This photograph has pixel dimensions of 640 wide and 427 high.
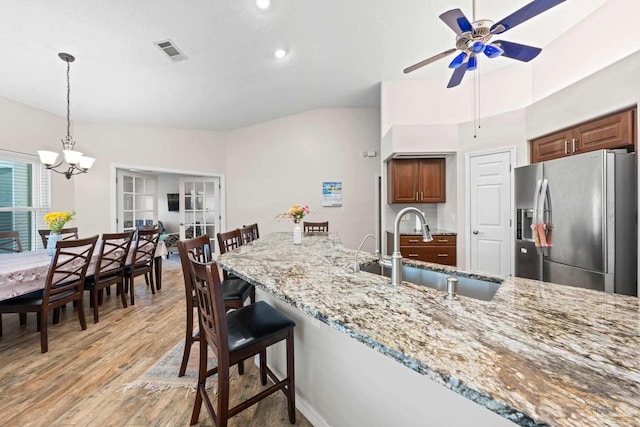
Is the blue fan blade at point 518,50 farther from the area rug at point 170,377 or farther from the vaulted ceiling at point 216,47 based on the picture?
the area rug at point 170,377

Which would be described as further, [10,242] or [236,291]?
[10,242]

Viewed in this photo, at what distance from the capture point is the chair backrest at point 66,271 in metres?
Answer: 2.28

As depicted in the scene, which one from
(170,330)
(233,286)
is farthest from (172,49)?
(170,330)

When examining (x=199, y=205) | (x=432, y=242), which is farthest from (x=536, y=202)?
(x=199, y=205)

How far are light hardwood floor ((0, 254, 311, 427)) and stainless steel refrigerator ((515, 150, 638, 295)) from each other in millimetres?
2465

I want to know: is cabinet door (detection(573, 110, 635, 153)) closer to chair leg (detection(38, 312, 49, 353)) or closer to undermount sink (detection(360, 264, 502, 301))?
undermount sink (detection(360, 264, 502, 301))

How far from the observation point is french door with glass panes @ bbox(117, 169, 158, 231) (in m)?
4.96

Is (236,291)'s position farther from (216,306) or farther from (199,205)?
(199,205)

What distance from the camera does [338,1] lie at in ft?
8.40

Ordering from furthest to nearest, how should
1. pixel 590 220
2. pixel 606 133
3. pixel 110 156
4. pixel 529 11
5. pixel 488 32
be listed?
pixel 110 156, pixel 606 133, pixel 590 220, pixel 488 32, pixel 529 11

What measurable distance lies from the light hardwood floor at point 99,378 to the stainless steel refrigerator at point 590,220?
2.47m

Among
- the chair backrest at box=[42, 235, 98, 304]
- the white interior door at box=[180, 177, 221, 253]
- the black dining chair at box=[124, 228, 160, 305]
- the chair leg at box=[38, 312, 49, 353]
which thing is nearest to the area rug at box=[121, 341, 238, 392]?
the chair leg at box=[38, 312, 49, 353]

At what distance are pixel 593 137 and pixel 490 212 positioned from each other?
56.0 inches

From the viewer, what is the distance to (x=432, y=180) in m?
4.29
